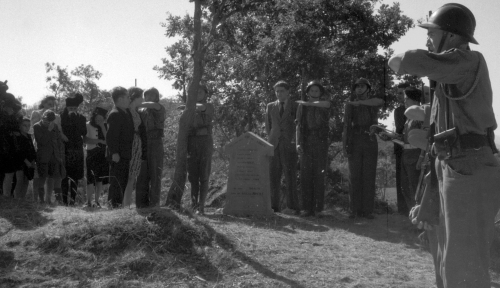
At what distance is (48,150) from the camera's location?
9.23 meters

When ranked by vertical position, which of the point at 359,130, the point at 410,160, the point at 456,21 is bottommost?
the point at 410,160

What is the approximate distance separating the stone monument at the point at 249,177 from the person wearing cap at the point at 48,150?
277 centimetres

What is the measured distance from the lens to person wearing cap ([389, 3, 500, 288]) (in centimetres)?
330

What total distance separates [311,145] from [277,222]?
1.57m

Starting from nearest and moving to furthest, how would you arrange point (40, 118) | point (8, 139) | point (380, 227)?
point (380, 227), point (8, 139), point (40, 118)

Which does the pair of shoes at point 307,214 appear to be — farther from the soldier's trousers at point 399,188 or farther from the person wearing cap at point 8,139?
the person wearing cap at point 8,139

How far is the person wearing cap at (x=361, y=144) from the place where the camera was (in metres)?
8.91

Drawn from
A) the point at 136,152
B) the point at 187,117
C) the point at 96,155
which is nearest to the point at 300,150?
the point at 187,117

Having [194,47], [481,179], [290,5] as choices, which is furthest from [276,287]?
[290,5]

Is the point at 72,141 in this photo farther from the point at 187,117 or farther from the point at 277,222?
the point at 277,222

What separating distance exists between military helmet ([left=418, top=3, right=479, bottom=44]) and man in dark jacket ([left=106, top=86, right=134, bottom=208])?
16.7ft

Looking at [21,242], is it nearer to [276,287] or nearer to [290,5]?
[276,287]

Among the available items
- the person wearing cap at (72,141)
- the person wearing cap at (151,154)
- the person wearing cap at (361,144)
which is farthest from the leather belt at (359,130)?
the person wearing cap at (72,141)

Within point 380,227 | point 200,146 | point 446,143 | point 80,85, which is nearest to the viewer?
point 446,143
